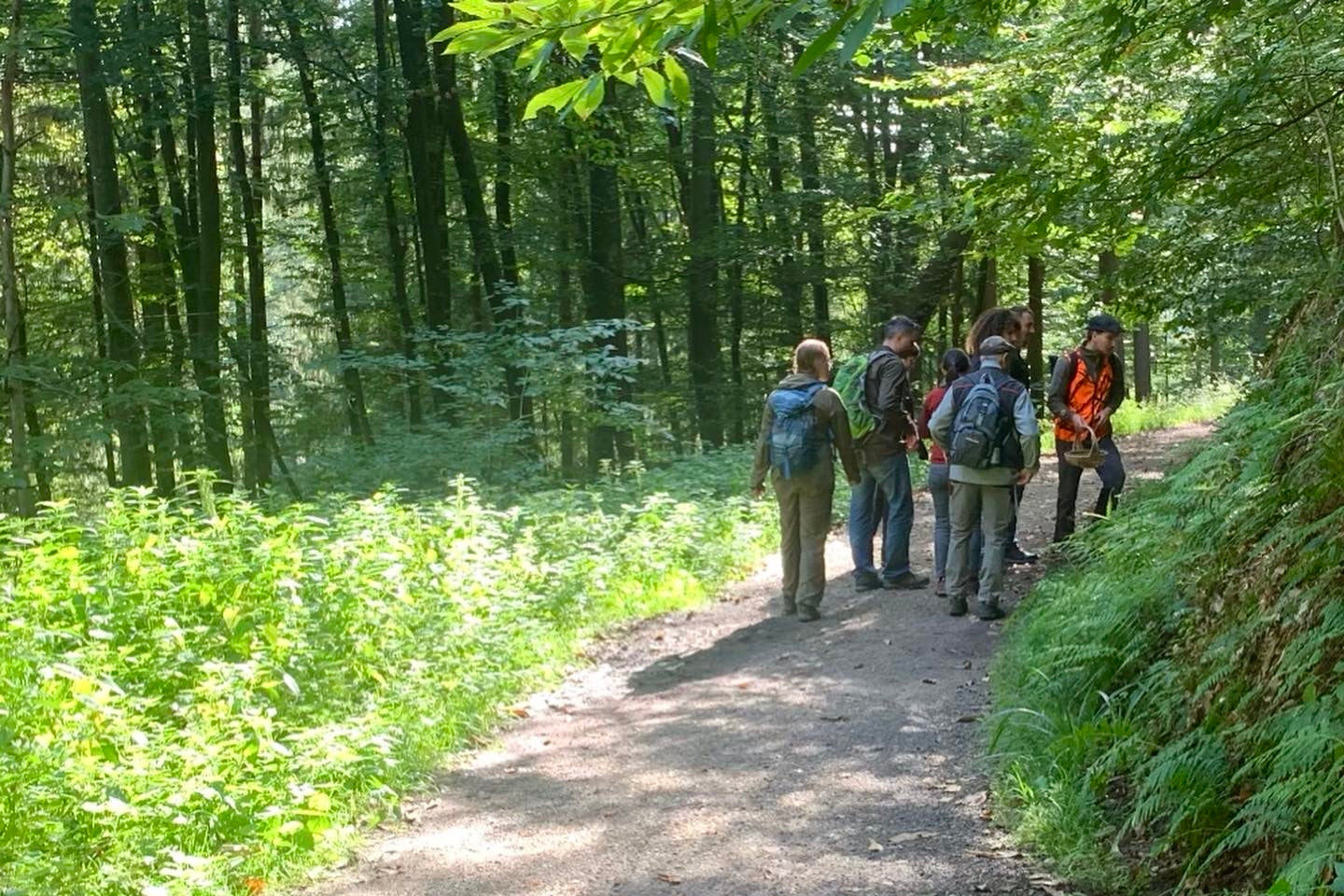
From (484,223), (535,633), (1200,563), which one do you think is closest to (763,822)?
(1200,563)

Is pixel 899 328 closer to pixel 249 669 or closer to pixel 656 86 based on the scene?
pixel 249 669

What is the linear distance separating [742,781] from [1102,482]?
5.34m

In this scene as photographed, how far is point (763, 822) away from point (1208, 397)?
23556 millimetres

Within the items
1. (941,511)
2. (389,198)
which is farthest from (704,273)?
(941,511)

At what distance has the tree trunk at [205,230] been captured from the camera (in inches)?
676

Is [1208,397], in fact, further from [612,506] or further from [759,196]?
[612,506]

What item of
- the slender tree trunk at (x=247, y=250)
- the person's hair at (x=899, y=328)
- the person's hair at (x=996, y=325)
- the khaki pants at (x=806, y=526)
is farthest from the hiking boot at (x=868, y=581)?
the slender tree trunk at (x=247, y=250)

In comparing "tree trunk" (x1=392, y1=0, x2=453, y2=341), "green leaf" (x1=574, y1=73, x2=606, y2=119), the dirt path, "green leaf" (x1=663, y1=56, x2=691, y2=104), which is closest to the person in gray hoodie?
the dirt path

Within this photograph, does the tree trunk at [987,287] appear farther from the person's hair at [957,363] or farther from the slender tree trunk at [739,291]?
the person's hair at [957,363]

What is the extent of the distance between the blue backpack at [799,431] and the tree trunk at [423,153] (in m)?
10.2

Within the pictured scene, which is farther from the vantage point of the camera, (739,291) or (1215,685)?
(739,291)

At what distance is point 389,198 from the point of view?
22547mm

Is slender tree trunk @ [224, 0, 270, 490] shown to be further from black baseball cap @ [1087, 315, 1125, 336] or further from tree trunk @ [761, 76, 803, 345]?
black baseball cap @ [1087, 315, 1125, 336]

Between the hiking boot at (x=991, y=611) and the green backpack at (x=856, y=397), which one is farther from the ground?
the green backpack at (x=856, y=397)
